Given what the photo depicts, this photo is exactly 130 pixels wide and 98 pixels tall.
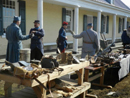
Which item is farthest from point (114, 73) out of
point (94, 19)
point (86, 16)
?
point (94, 19)

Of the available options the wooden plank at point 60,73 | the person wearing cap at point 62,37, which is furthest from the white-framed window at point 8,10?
the wooden plank at point 60,73

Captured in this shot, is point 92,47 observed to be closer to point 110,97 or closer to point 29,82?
point 110,97

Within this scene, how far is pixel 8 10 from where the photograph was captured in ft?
29.6

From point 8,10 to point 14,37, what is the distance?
14.9 feet

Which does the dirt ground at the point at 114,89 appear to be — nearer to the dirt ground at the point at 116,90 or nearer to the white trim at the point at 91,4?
the dirt ground at the point at 116,90

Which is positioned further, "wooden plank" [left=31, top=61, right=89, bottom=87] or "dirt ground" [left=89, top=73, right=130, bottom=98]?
"dirt ground" [left=89, top=73, right=130, bottom=98]

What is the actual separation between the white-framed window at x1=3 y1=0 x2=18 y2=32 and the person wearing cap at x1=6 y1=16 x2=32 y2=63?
4.20m

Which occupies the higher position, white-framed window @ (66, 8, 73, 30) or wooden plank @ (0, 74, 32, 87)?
white-framed window @ (66, 8, 73, 30)

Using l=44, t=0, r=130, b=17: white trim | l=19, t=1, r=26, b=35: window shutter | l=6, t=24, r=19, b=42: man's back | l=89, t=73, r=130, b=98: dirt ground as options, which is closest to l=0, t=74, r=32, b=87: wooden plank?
l=6, t=24, r=19, b=42: man's back

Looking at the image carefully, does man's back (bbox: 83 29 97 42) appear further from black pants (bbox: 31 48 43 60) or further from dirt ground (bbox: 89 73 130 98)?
black pants (bbox: 31 48 43 60)

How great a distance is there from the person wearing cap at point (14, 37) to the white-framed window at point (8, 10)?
165 inches

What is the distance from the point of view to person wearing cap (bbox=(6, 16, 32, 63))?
4.91 meters

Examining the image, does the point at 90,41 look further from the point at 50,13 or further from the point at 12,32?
the point at 50,13

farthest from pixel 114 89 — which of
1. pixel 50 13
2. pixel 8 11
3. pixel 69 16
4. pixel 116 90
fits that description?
pixel 69 16
